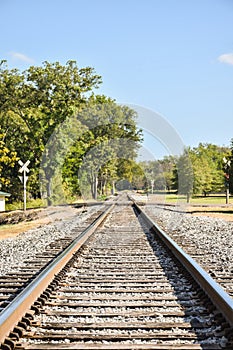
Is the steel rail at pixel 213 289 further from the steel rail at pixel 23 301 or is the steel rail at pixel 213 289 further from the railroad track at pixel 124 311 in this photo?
the steel rail at pixel 23 301

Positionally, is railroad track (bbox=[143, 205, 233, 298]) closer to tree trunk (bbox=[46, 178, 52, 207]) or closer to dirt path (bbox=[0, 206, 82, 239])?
dirt path (bbox=[0, 206, 82, 239])

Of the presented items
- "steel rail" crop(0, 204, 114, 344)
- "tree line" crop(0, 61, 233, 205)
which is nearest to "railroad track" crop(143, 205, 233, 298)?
"steel rail" crop(0, 204, 114, 344)

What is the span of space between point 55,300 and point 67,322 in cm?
91

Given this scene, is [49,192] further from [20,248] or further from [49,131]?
[20,248]

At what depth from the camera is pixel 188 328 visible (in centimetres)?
404

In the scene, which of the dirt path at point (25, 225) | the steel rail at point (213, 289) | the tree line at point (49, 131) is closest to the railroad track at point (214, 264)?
the steel rail at point (213, 289)

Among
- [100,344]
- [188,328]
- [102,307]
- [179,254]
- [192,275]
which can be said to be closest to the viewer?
[100,344]

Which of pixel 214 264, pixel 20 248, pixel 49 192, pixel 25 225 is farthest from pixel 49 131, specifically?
pixel 214 264

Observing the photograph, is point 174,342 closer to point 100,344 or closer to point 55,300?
point 100,344

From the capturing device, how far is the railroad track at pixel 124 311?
12.2 feet

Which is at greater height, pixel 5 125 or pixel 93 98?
pixel 93 98

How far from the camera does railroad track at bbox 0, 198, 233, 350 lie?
3723 millimetres

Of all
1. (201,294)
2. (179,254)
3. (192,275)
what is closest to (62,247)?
(179,254)

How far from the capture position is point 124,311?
461cm
